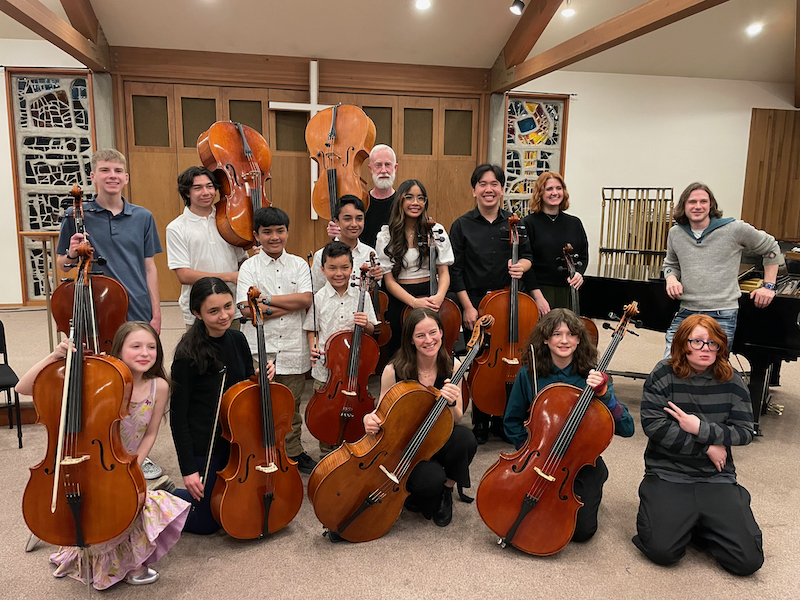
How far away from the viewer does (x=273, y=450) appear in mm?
1978

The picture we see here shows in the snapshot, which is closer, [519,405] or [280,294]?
[519,405]

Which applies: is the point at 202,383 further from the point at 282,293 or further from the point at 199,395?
the point at 282,293

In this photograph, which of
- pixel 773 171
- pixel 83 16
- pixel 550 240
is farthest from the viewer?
pixel 773 171

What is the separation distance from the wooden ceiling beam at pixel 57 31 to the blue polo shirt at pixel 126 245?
2.63 m

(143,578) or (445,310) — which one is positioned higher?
(445,310)

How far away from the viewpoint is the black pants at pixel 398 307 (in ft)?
9.70

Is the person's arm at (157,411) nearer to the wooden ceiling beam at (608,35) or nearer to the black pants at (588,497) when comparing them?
the black pants at (588,497)

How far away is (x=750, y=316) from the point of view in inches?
121

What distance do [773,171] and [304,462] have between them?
757 centimetres

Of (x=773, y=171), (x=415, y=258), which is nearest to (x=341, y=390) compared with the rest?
(x=415, y=258)

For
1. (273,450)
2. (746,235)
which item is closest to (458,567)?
(273,450)

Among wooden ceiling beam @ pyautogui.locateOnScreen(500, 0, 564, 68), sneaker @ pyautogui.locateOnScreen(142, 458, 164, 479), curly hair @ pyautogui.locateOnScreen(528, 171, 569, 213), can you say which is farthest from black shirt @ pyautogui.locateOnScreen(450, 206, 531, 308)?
wooden ceiling beam @ pyautogui.locateOnScreen(500, 0, 564, 68)

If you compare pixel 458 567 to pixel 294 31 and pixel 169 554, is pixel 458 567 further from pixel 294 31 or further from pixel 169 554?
pixel 294 31

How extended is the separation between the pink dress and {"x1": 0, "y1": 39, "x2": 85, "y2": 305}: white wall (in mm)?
5459
